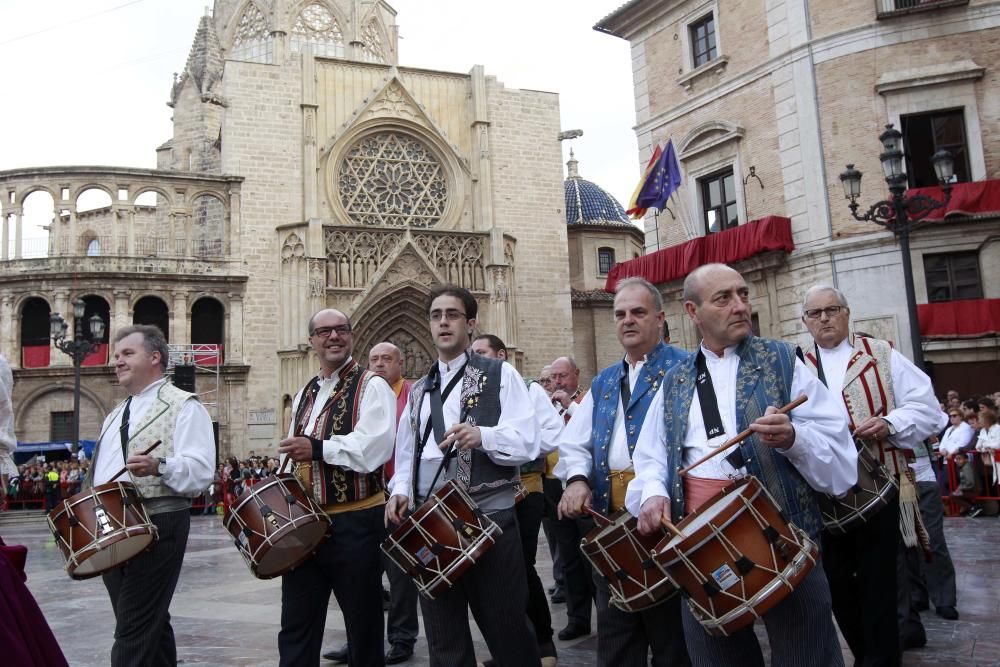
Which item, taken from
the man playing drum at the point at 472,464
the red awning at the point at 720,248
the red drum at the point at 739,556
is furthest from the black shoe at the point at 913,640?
the red awning at the point at 720,248

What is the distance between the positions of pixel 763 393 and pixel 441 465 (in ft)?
5.54

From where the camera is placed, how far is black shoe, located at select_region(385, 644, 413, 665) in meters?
5.88

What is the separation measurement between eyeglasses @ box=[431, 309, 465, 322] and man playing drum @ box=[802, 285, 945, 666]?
2.11 meters

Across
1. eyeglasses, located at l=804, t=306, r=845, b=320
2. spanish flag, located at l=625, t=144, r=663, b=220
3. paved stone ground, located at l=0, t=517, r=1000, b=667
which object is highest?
spanish flag, located at l=625, t=144, r=663, b=220

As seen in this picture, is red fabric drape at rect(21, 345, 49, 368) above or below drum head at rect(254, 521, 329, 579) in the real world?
above

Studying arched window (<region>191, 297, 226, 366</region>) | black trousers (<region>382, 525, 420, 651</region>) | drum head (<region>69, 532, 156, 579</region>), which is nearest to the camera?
drum head (<region>69, 532, 156, 579</region>)

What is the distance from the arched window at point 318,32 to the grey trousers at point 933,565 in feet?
111

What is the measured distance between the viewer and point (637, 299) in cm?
446

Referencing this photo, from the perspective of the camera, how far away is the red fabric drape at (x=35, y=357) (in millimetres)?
27844

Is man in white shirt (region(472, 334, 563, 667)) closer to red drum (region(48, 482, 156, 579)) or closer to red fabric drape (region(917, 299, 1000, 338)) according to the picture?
red drum (region(48, 482, 156, 579))

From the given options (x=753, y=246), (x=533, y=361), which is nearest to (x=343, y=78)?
Answer: (x=533, y=361)

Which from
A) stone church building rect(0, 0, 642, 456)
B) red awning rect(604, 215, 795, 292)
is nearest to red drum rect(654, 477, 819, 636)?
red awning rect(604, 215, 795, 292)

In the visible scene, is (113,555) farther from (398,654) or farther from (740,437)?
(740,437)

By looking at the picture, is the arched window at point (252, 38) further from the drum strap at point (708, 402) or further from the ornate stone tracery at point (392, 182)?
the drum strap at point (708, 402)
